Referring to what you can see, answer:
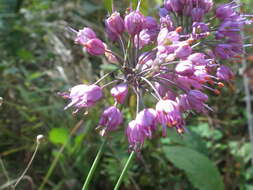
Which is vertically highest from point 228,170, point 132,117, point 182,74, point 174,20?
point 174,20

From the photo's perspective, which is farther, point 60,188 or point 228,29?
point 60,188

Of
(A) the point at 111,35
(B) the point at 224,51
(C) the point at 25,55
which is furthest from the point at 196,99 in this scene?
(C) the point at 25,55

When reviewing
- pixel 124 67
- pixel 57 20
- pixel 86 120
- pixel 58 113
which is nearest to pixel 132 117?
pixel 86 120

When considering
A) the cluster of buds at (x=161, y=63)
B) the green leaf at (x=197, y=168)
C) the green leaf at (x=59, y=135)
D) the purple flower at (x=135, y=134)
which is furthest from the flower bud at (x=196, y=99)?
the green leaf at (x=59, y=135)

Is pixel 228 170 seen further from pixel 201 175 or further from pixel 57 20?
pixel 57 20

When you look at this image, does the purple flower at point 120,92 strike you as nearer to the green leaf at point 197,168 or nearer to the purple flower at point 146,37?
the purple flower at point 146,37

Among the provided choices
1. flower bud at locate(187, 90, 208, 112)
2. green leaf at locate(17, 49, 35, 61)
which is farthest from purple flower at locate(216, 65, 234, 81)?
green leaf at locate(17, 49, 35, 61)
